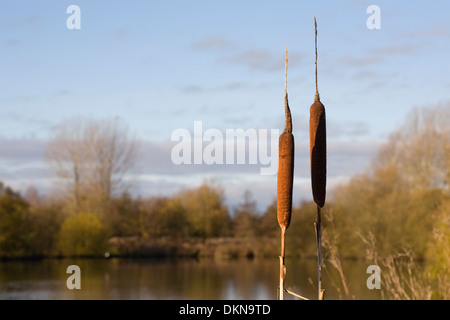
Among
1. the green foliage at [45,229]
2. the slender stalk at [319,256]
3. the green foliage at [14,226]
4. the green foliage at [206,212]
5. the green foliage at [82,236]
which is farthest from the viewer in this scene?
the green foliage at [206,212]

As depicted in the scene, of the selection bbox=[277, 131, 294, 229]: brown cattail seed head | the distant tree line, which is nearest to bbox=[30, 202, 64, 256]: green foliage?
the distant tree line

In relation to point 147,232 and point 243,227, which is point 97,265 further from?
point 243,227

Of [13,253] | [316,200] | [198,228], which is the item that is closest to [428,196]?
[198,228]

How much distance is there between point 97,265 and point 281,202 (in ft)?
104

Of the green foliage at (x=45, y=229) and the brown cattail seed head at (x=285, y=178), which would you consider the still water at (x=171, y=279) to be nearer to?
the green foliage at (x=45, y=229)

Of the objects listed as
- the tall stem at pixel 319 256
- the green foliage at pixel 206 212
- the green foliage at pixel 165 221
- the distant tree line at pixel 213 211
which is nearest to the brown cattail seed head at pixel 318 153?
the tall stem at pixel 319 256

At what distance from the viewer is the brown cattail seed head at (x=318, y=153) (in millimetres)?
1875

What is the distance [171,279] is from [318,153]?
24.4 metres

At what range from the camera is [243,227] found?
113ft

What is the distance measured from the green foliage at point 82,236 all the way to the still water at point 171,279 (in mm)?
1381

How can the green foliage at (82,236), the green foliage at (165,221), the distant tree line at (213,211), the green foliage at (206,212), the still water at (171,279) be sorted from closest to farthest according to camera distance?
the still water at (171,279) → the distant tree line at (213,211) → the green foliage at (82,236) → the green foliage at (206,212) → the green foliage at (165,221)

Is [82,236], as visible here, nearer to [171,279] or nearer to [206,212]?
[206,212]

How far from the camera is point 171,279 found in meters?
25.6
